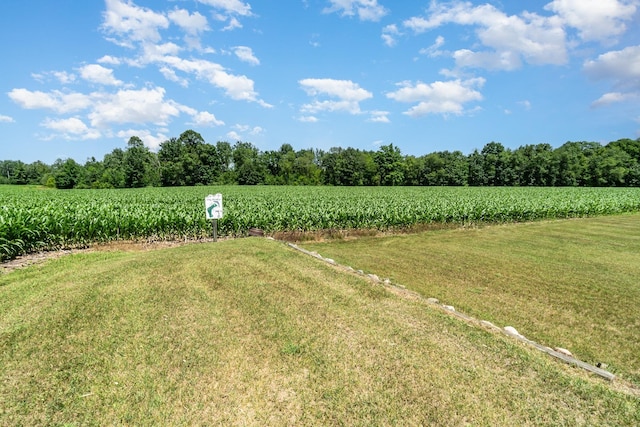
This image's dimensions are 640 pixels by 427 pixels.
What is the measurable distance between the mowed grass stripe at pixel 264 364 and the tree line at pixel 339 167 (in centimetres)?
7536

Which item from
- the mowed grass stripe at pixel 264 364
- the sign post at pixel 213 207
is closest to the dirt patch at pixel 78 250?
the sign post at pixel 213 207

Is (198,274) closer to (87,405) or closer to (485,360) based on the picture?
(87,405)

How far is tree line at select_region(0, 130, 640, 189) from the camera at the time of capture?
7238cm

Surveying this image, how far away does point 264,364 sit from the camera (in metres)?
4.04

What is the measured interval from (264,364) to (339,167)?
8438 cm

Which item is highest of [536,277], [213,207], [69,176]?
[69,176]

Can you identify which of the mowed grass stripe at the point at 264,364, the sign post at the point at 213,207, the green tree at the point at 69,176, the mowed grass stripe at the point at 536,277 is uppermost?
the green tree at the point at 69,176

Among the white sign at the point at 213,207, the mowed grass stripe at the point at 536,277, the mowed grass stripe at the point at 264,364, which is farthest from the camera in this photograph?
the white sign at the point at 213,207

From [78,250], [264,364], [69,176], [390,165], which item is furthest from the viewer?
[390,165]

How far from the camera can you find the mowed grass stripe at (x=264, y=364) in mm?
3309

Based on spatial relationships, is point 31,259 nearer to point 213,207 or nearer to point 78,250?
point 78,250

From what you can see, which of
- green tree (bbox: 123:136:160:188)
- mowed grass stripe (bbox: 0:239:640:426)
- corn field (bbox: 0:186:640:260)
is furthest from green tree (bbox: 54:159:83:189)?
mowed grass stripe (bbox: 0:239:640:426)

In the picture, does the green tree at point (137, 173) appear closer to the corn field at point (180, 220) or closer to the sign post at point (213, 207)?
the corn field at point (180, 220)

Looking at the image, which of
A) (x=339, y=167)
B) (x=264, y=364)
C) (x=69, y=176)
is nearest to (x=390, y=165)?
(x=339, y=167)
